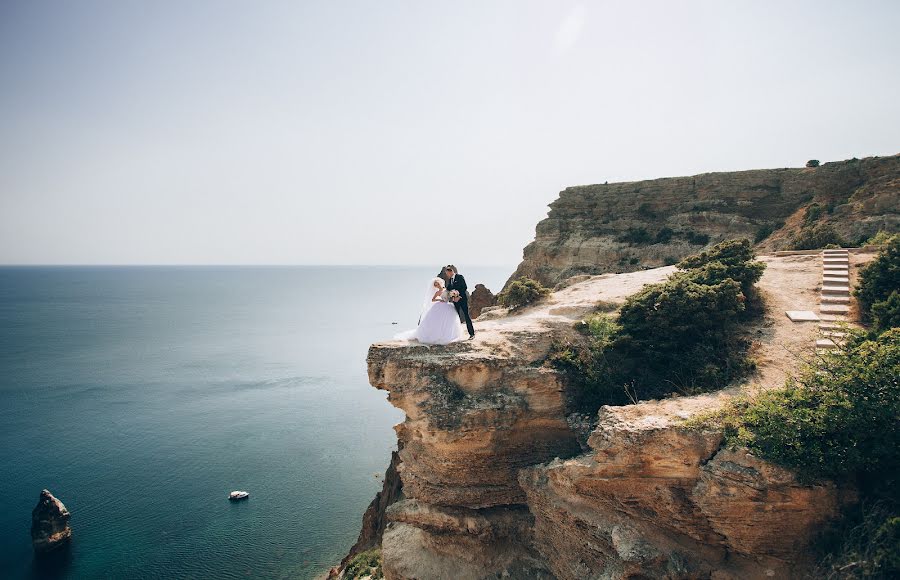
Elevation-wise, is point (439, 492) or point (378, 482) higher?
point (439, 492)

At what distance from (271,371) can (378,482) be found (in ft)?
123

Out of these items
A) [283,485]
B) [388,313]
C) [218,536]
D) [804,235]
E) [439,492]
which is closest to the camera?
[439,492]

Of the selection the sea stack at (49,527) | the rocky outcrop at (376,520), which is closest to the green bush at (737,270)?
the rocky outcrop at (376,520)

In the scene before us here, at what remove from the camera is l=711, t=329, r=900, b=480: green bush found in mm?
8070

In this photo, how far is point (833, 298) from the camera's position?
13836 mm

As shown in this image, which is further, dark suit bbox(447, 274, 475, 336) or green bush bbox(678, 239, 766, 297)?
green bush bbox(678, 239, 766, 297)

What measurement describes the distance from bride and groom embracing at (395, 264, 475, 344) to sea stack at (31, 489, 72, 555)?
29830mm

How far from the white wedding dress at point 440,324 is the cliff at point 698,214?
83.9 feet

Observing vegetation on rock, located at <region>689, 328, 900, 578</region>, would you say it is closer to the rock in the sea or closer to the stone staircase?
the stone staircase

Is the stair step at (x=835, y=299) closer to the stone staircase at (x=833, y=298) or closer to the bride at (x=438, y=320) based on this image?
the stone staircase at (x=833, y=298)

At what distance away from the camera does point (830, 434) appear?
27.6ft

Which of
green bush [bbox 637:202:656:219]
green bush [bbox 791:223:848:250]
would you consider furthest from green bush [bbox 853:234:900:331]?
green bush [bbox 637:202:656:219]

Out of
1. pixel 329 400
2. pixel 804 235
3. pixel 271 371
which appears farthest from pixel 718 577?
pixel 271 371

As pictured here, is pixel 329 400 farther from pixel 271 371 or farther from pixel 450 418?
pixel 450 418
